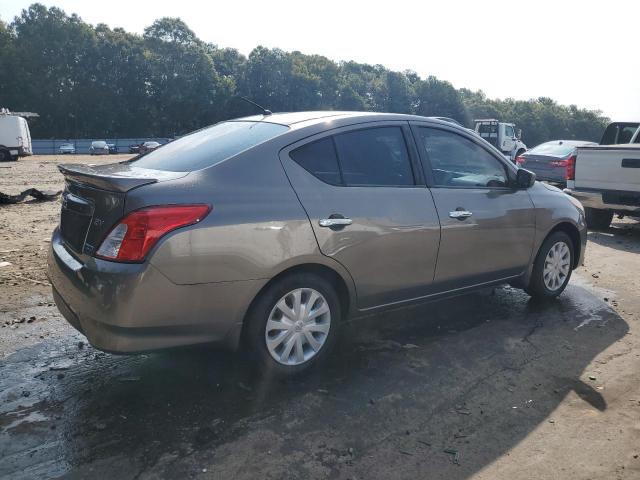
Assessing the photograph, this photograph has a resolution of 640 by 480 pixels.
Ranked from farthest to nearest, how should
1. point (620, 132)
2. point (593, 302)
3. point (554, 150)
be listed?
point (554, 150) < point (620, 132) < point (593, 302)

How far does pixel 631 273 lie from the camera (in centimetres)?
662

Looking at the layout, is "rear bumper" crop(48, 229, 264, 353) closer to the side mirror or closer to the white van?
the side mirror

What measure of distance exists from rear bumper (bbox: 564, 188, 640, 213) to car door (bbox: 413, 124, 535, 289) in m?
4.46

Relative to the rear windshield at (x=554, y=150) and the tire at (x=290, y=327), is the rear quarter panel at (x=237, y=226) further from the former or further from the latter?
the rear windshield at (x=554, y=150)

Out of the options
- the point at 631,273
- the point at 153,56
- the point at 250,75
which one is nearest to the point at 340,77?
the point at 250,75

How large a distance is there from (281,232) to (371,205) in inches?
30.0

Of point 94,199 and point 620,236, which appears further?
point 620,236

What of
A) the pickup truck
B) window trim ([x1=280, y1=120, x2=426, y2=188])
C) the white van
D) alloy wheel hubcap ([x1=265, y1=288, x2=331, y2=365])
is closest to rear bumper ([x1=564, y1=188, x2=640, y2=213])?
the pickup truck

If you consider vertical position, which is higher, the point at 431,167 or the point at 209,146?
the point at 209,146

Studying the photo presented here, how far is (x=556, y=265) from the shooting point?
17.7ft

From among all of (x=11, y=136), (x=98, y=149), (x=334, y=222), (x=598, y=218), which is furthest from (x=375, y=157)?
(x=98, y=149)

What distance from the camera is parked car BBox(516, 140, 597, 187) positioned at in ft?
50.8

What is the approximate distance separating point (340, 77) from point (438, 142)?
282ft

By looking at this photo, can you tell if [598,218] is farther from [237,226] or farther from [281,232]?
[237,226]
